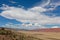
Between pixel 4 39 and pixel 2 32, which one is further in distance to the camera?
pixel 2 32

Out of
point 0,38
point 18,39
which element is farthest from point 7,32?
point 0,38

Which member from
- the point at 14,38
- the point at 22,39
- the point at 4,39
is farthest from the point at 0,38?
Answer: the point at 22,39

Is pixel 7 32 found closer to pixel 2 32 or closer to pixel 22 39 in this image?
pixel 2 32

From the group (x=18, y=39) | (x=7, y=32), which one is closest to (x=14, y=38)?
(x=18, y=39)

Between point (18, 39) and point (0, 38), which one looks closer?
point (0, 38)

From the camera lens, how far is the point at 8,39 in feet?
48.6

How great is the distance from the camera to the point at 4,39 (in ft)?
47.3

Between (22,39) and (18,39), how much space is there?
0.62m

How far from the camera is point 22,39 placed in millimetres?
16391

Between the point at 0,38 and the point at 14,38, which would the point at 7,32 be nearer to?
the point at 14,38

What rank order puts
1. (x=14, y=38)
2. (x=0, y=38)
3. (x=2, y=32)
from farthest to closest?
(x=2, y=32)
(x=14, y=38)
(x=0, y=38)

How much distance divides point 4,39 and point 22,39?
2442mm

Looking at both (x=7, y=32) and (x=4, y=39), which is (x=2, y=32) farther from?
(x=4, y=39)

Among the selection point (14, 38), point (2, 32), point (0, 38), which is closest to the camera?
point (0, 38)
